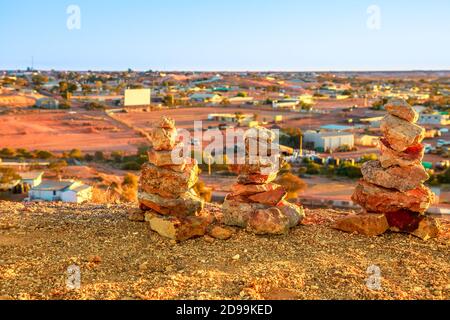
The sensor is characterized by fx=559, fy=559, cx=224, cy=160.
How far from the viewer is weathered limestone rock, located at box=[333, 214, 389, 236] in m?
11.3

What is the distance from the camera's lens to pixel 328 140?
42719mm

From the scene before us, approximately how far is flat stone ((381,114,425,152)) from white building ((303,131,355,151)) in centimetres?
3119

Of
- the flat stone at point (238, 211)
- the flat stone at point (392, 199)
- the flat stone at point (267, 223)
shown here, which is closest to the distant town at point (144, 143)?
the flat stone at point (392, 199)

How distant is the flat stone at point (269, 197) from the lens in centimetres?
1149

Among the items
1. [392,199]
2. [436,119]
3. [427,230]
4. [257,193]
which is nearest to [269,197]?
[257,193]

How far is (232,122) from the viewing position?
188 feet

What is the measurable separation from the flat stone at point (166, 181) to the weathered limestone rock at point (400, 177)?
12.6 feet

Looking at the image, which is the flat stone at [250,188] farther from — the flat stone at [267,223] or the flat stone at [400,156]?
the flat stone at [400,156]

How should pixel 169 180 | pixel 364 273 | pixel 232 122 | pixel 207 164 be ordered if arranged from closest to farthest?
pixel 364 273 < pixel 169 180 < pixel 207 164 < pixel 232 122

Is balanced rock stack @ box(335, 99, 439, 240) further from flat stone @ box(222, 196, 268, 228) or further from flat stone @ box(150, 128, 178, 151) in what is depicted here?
flat stone @ box(150, 128, 178, 151)

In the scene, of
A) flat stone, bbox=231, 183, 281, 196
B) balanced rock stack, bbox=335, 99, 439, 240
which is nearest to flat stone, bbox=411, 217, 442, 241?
balanced rock stack, bbox=335, 99, 439, 240
